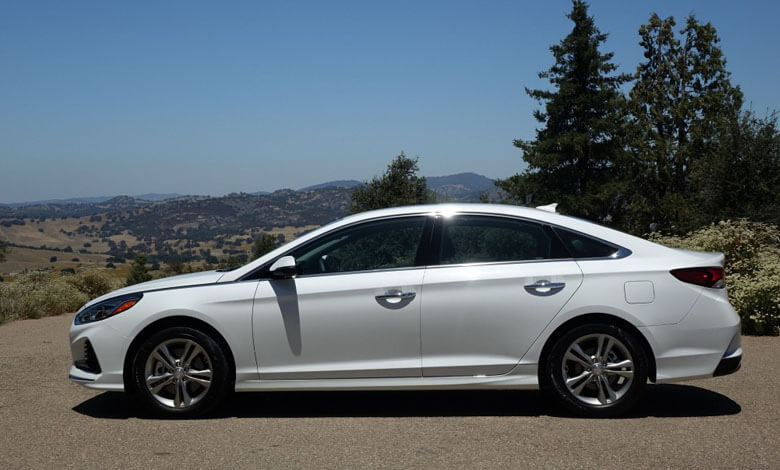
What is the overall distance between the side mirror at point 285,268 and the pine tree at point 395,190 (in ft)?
85.4

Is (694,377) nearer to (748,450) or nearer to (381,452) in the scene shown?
(748,450)

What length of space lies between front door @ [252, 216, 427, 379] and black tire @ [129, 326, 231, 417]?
358 mm

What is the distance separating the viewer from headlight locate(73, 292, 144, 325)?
18.3ft

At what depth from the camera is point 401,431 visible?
511cm

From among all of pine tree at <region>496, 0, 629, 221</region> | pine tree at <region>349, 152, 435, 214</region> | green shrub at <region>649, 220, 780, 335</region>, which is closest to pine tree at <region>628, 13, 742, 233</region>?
pine tree at <region>496, 0, 629, 221</region>

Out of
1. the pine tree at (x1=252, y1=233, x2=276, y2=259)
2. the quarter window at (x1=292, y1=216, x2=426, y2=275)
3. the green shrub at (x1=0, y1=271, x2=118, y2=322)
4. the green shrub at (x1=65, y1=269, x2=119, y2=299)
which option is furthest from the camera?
the pine tree at (x1=252, y1=233, x2=276, y2=259)

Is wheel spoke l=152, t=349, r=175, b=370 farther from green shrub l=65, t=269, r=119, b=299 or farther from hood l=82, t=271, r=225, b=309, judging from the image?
green shrub l=65, t=269, r=119, b=299

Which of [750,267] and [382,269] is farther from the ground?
[382,269]

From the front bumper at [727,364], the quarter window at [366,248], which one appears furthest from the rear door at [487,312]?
the front bumper at [727,364]

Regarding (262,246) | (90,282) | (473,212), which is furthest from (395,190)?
(473,212)

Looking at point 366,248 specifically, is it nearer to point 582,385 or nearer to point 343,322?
point 343,322

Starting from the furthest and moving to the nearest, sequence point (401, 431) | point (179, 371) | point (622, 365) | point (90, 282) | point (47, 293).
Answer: point (90, 282)
point (47, 293)
point (179, 371)
point (622, 365)
point (401, 431)

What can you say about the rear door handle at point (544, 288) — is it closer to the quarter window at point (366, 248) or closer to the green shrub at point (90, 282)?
the quarter window at point (366, 248)

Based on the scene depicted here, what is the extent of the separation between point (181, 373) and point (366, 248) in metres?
1.66
